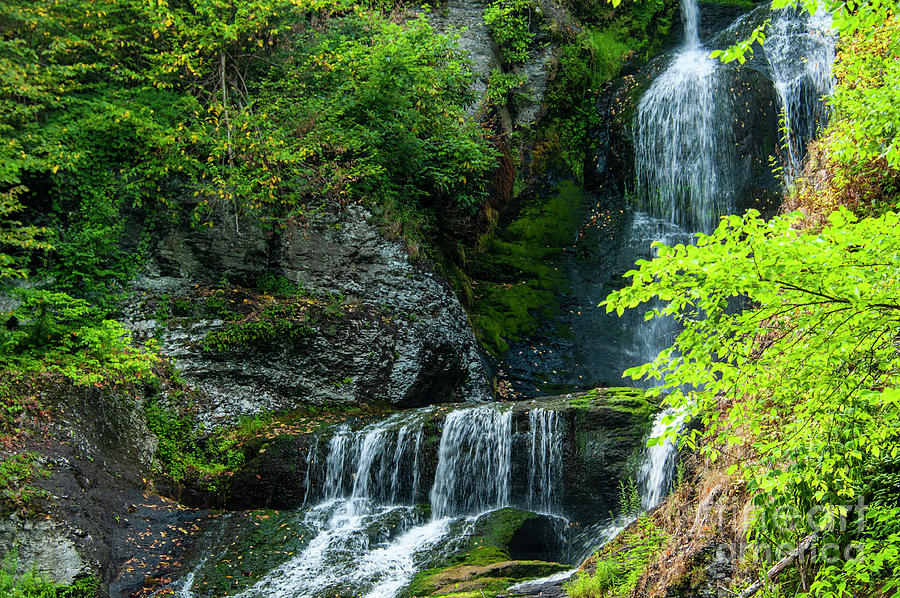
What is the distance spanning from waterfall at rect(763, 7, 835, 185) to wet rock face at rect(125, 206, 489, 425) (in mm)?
8471

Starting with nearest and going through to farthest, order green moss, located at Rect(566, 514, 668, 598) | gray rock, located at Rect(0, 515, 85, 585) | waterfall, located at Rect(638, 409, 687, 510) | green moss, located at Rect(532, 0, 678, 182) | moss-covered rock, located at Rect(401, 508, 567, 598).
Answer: green moss, located at Rect(566, 514, 668, 598)
moss-covered rock, located at Rect(401, 508, 567, 598)
gray rock, located at Rect(0, 515, 85, 585)
waterfall, located at Rect(638, 409, 687, 510)
green moss, located at Rect(532, 0, 678, 182)

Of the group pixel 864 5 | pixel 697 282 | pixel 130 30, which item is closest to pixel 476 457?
pixel 697 282

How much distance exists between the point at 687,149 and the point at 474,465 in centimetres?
1058

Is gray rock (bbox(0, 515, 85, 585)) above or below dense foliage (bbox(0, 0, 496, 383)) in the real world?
below

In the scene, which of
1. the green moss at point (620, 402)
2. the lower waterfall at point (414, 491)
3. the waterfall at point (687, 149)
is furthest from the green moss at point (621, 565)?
the waterfall at point (687, 149)

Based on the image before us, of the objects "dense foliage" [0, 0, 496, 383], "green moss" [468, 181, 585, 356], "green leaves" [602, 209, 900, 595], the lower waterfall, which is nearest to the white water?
the lower waterfall

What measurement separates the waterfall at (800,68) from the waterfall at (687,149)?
1.26 m

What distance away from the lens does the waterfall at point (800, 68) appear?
14188 mm

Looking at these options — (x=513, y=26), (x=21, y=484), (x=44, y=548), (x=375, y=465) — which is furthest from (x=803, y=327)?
(x=513, y=26)

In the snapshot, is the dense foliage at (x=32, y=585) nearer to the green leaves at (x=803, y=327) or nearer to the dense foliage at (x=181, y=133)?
the dense foliage at (x=181, y=133)

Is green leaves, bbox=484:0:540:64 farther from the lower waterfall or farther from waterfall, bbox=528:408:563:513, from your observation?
waterfall, bbox=528:408:563:513

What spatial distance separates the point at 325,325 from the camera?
11.6m

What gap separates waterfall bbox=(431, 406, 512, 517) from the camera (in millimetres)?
8953

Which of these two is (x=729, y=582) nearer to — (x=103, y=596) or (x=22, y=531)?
(x=103, y=596)
